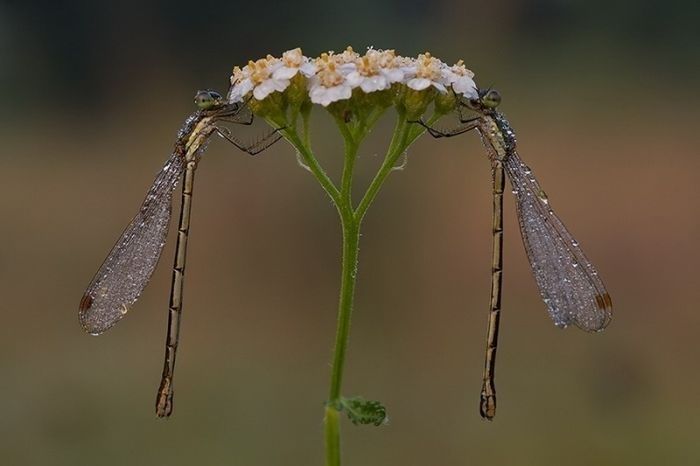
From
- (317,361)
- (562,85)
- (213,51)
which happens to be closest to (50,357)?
(317,361)

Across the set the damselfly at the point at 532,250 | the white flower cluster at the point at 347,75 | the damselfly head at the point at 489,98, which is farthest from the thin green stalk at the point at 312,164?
the damselfly head at the point at 489,98

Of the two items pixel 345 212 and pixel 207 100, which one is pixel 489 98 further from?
pixel 207 100

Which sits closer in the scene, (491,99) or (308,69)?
(308,69)

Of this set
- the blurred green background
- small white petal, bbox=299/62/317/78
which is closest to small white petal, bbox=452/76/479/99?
small white petal, bbox=299/62/317/78

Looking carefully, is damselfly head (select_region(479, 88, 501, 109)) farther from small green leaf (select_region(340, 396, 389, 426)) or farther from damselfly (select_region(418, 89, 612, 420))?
small green leaf (select_region(340, 396, 389, 426))

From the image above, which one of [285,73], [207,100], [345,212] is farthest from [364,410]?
[207,100]
